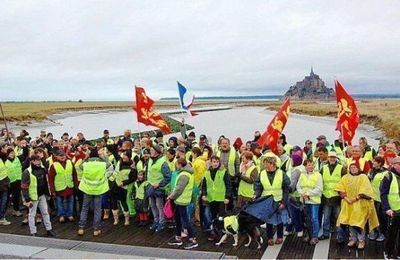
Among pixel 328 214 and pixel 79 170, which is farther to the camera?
pixel 79 170

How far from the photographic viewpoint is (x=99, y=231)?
9227 mm

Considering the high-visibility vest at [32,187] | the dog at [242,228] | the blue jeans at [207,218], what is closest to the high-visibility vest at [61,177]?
the high-visibility vest at [32,187]

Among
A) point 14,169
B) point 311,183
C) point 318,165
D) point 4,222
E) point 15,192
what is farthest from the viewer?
point 15,192

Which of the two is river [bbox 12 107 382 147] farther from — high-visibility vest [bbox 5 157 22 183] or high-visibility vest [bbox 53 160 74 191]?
high-visibility vest [bbox 53 160 74 191]

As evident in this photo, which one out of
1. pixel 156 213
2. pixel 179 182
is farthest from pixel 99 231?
pixel 179 182

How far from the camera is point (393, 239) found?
7492 mm

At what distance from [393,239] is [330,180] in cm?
148

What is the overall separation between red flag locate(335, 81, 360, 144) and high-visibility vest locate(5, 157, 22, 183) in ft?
25.1

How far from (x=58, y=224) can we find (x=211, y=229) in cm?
356

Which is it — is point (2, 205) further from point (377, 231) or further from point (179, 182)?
point (377, 231)

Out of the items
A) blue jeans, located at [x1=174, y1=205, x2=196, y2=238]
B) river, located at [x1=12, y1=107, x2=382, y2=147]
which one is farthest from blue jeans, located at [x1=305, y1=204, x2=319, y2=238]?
river, located at [x1=12, y1=107, x2=382, y2=147]

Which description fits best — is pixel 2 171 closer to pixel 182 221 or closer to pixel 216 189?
pixel 182 221

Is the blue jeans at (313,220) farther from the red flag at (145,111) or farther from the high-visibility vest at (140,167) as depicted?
the red flag at (145,111)

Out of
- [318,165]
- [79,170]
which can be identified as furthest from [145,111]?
[318,165]
